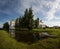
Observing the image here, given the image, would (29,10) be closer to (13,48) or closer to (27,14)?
(27,14)

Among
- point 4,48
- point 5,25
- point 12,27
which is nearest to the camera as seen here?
point 4,48

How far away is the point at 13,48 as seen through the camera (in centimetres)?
1755

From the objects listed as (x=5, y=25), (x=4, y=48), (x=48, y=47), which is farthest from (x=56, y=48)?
(x=5, y=25)

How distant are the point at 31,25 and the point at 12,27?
190 ft

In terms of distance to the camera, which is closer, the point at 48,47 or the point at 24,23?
the point at 48,47

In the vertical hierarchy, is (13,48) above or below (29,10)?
below

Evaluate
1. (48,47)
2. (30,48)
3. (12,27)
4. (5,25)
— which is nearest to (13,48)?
(30,48)

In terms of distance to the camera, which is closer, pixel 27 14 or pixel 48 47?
pixel 48 47

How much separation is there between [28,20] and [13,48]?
81.3 meters

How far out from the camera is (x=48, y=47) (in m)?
18.5

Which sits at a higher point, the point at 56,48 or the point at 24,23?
the point at 24,23

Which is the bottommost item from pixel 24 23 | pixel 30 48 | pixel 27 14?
pixel 30 48

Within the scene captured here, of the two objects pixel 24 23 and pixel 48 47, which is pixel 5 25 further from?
pixel 48 47

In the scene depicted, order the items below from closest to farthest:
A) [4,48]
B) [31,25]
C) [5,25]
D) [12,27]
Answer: [4,48] < [31,25] < [5,25] < [12,27]
